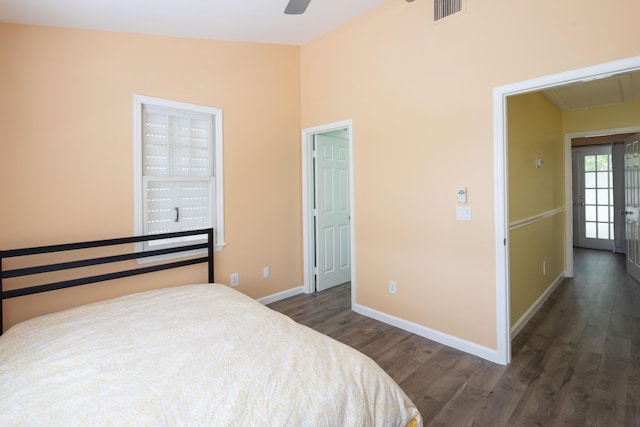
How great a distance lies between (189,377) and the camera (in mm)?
1349

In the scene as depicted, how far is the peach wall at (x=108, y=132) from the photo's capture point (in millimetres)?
2309

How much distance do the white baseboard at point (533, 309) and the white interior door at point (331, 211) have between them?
7.23ft

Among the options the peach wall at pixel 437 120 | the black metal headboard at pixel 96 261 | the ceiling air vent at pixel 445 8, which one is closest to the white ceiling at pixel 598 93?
the peach wall at pixel 437 120

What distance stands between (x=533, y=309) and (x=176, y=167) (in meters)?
3.97

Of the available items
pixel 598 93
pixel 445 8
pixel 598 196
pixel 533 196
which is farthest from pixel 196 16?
pixel 598 196

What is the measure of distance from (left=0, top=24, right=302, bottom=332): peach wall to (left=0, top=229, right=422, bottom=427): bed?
0.88 metres

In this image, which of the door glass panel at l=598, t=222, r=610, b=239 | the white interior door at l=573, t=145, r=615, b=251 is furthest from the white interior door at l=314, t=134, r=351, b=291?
the door glass panel at l=598, t=222, r=610, b=239

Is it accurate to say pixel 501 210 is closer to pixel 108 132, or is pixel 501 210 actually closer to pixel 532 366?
pixel 532 366

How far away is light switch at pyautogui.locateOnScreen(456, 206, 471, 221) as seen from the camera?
8.57 feet

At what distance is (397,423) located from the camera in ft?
4.54

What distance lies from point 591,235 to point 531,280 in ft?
16.6

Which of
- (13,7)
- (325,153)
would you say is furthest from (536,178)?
(13,7)

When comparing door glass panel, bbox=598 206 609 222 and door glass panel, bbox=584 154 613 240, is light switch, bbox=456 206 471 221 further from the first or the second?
door glass panel, bbox=598 206 609 222

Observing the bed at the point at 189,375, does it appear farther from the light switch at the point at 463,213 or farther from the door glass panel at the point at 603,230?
the door glass panel at the point at 603,230
